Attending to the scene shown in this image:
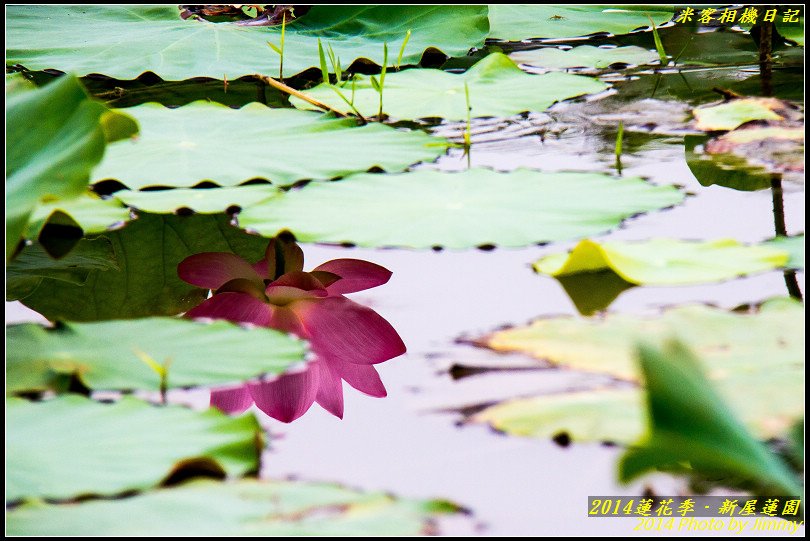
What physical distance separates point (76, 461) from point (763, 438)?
1.87ft

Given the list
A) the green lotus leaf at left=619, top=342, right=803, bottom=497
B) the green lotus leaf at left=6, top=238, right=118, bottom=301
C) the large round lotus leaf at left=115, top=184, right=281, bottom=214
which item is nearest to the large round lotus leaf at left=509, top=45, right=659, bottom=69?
the large round lotus leaf at left=115, top=184, right=281, bottom=214

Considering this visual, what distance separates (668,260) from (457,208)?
1.08 feet

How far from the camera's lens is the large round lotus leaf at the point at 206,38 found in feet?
7.08

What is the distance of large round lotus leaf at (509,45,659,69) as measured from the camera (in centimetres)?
229

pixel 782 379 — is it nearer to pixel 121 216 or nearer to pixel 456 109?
pixel 121 216

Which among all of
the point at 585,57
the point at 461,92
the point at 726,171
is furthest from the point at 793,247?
the point at 585,57

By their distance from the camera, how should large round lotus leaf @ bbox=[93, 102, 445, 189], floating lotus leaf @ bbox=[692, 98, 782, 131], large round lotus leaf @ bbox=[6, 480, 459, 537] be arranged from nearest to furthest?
1. large round lotus leaf @ bbox=[6, 480, 459, 537]
2. large round lotus leaf @ bbox=[93, 102, 445, 189]
3. floating lotus leaf @ bbox=[692, 98, 782, 131]

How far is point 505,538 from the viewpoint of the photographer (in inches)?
25.5

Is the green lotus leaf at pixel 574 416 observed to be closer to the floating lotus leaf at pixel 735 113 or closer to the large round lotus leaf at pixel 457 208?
the large round lotus leaf at pixel 457 208

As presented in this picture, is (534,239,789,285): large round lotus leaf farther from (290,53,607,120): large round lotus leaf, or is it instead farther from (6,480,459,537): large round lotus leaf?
(290,53,607,120): large round lotus leaf

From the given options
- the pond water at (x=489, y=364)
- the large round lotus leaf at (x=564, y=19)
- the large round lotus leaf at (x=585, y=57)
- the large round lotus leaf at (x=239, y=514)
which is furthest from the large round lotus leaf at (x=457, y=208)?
the large round lotus leaf at (x=564, y=19)

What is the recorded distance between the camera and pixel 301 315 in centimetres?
105

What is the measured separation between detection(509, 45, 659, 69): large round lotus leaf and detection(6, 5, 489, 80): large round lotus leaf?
0.16 m

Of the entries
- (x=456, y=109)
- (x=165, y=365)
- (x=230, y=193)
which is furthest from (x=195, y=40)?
(x=165, y=365)
